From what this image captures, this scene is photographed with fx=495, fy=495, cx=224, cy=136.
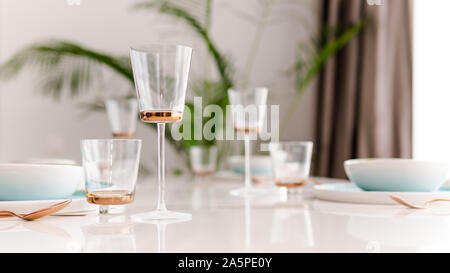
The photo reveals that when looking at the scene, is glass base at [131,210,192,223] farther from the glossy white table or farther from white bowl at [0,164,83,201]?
white bowl at [0,164,83,201]

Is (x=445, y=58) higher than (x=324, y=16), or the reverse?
(x=324, y=16)

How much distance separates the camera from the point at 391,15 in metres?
3.29

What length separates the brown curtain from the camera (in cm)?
320

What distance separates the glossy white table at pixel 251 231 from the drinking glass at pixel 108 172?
0.11ft

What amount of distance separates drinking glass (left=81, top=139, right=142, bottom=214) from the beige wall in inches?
111

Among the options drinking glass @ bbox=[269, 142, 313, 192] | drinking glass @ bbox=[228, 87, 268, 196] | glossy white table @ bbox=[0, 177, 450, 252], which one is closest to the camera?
glossy white table @ bbox=[0, 177, 450, 252]

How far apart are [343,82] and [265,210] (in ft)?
10.2

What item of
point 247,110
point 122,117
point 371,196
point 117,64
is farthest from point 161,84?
point 117,64

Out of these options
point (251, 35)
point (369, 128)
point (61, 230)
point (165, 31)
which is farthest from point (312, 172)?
point (61, 230)

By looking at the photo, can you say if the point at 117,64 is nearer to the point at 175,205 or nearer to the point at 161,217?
the point at 175,205

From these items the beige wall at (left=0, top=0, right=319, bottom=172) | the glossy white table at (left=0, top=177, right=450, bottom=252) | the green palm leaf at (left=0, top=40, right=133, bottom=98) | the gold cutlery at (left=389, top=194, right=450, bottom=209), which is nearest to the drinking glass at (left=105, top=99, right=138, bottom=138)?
the glossy white table at (left=0, top=177, right=450, bottom=252)

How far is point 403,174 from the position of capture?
92 cm

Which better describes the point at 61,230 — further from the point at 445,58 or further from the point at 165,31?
the point at 165,31

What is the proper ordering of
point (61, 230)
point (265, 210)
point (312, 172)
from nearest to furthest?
point (61, 230)
point (265, 210)
point (312, 172)
